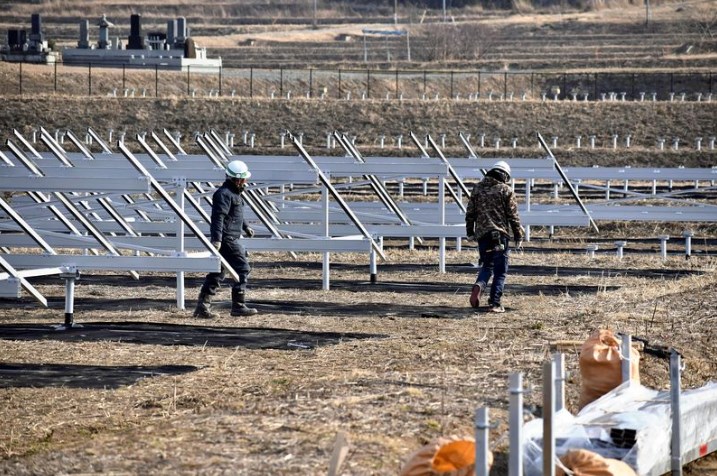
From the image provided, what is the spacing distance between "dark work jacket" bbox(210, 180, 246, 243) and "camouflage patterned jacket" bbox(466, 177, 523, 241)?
2.74 metres

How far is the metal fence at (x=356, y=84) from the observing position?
6962 cm

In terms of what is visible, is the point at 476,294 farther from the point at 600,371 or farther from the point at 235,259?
the point at 600,371

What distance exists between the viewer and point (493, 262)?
1733 cm

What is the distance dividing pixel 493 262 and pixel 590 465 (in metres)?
9.38

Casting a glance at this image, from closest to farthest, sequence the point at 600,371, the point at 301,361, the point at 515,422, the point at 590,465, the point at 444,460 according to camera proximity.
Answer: the point at 515,422
the point at 444,460
the point at 590,465
the point at 600,371
the point at 301,361

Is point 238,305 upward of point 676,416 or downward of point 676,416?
downward

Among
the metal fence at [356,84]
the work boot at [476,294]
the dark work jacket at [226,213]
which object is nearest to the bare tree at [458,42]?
the metal fence at [356,84]

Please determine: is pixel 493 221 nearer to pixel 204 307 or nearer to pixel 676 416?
pixel 204 307

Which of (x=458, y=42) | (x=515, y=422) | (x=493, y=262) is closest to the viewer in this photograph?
(x=515, y=422)

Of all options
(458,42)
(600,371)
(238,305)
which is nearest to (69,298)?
(238,305)

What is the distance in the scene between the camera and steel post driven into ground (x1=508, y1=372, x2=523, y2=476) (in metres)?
7.09

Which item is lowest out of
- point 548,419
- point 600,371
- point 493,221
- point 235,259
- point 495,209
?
point 235,259

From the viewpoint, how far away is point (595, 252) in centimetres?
2541

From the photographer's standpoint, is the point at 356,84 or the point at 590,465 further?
the point at 356,84
